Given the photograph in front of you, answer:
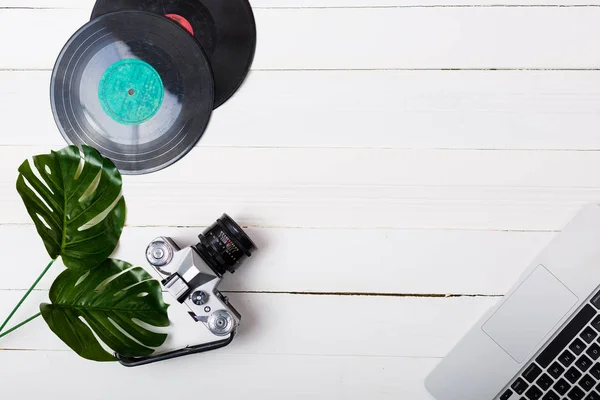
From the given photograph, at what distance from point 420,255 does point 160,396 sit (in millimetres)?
413

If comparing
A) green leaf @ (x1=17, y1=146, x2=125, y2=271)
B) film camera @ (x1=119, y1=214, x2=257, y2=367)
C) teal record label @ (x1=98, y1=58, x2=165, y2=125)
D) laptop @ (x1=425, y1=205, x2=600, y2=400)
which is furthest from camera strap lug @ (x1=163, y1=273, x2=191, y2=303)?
laptop @ (x1=425, y1=205, x2=600, y2=400)

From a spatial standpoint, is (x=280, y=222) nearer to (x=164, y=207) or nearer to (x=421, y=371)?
(x=164, y=207)

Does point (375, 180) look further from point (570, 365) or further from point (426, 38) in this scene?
point (570, 365)

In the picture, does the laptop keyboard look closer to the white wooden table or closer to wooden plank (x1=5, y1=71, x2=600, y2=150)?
the white wooden table

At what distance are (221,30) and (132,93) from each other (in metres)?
0.15

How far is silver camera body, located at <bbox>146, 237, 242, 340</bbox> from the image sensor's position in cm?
82

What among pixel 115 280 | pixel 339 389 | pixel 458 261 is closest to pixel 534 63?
pixel 458 261

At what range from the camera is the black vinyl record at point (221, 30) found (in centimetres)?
88

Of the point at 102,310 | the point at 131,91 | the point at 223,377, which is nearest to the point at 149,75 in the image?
the point at 131,91

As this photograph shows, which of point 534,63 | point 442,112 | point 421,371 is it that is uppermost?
point 534,63

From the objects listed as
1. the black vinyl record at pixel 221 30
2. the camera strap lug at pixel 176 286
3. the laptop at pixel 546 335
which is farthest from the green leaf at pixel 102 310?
the laptop at pixel 546 335

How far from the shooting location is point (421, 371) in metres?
0.88

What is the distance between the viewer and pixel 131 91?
2.92ft

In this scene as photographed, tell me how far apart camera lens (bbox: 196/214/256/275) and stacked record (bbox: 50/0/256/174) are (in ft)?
0.43
